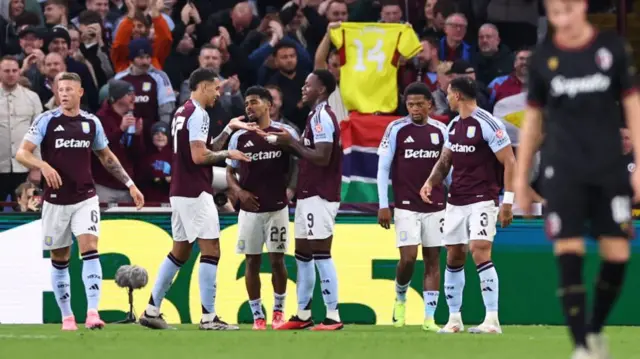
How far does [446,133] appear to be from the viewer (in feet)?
47.9

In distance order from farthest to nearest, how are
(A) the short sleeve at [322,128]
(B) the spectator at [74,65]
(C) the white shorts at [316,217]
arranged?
(B) the spectator at [74,65]
(C) the white shorts at [316,217]
(A) the short sleeve at [322,128]

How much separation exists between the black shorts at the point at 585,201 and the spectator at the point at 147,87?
1047 centimetres

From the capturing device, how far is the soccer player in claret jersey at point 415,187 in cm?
1464

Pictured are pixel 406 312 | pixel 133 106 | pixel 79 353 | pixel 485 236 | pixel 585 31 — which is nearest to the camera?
pixel 585 31

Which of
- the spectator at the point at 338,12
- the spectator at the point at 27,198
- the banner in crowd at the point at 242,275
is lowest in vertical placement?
the banner in crowd at the point at 242,275

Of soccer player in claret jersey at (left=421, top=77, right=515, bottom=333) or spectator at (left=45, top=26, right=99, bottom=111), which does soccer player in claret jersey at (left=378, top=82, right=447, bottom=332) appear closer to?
soccer player in claret jersey at (left=421, top=77, right=515, bottom=333)

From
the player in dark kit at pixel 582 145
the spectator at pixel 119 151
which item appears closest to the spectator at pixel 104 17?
the spectator at pixel 119 151

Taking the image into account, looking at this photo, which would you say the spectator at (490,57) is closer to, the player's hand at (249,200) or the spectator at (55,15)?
the player's hand at (249,200)

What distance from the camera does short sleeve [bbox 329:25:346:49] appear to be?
18.1m

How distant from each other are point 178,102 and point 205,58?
2.67ft

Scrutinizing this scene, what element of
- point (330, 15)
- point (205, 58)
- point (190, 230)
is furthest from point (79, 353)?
point (330, 15)

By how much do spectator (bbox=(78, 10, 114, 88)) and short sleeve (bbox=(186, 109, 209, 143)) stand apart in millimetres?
5516

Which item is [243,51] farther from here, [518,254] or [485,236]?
[485,236]

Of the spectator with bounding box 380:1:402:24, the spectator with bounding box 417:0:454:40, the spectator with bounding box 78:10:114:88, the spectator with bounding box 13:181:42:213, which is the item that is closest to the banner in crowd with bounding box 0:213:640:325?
the spectator with bounding box 13:181:42:213
